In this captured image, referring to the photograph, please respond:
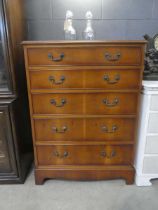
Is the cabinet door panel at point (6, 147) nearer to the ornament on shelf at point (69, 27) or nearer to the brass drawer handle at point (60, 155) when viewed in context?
the brass drawer handle at point (60, 155)

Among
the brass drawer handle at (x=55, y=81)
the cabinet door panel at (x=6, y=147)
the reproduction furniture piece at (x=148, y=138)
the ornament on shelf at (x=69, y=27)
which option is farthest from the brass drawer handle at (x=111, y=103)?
the cabinet door panel at (x=6, y=147)

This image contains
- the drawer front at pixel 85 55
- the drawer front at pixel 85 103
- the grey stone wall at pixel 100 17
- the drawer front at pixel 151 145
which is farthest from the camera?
the grey stone wall at pixel 100 17

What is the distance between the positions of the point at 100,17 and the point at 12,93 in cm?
110

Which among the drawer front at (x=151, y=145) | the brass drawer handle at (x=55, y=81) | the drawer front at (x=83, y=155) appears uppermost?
the brass drawer handle at (x=55, y=81)

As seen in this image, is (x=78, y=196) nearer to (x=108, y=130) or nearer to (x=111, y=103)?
(x=108, y=130)

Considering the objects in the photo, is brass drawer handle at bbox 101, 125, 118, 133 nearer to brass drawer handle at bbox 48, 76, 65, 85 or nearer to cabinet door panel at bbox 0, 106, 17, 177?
brass drawer handle at bbox 48, 76, 65, 85

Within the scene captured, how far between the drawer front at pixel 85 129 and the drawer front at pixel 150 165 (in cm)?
26

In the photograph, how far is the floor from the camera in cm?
143

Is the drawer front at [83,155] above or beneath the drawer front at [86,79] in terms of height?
beneath

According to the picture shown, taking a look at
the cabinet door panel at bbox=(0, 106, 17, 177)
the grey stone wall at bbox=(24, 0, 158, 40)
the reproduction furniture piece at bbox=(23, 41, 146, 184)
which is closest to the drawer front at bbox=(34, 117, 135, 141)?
the reproduction furniture piece at bbox=(23, 41, 146, 184)

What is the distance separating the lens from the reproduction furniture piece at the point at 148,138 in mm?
1417

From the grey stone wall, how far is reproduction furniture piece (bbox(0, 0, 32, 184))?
18 centimetres

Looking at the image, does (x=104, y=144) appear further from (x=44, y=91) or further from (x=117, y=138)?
(x=44, y=91)

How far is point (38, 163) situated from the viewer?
5.22 feet
